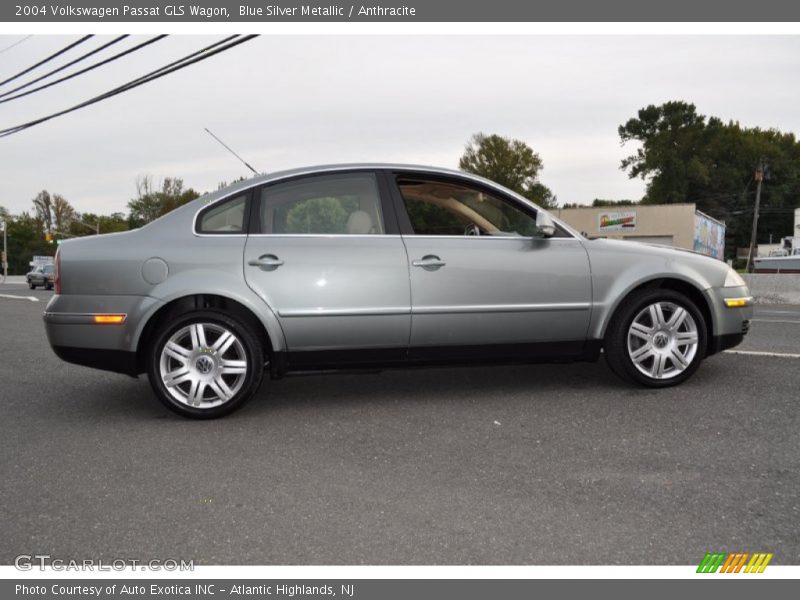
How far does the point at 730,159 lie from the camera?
82.8 meters

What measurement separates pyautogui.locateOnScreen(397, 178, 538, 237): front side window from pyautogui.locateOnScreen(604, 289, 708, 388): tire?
0.89 metres

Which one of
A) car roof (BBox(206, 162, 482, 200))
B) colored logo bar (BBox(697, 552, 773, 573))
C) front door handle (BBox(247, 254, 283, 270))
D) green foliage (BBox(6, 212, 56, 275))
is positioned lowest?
green foliage (BBox(6, 212, 56, 275))

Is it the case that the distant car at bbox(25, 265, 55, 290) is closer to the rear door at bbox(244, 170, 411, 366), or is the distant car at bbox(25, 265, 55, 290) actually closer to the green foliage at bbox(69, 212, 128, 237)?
the rear door at bbox(244, 170, 411, 366)

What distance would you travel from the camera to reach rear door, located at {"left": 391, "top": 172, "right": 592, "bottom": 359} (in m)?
4.69

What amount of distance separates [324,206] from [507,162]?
75488 millimetres

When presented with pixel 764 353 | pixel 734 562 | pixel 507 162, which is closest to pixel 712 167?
pixel 507 162

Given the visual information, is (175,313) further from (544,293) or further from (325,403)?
(544,293)

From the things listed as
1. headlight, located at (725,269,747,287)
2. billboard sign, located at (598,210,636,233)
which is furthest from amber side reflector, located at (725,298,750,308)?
billboard sign, located at (598,210,636,233)

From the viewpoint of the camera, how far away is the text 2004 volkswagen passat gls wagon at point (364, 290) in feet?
14.6

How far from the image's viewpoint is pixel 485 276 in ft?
15.6

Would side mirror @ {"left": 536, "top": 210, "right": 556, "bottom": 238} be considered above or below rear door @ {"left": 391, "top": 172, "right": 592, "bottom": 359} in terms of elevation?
above

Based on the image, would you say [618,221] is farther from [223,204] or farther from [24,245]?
[24,245]

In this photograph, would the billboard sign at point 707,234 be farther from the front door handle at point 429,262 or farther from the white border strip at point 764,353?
the front door handle at point 429,262

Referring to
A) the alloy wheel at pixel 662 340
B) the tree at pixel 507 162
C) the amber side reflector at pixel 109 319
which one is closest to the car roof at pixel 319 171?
the amber side reflector at pixel 109 319
